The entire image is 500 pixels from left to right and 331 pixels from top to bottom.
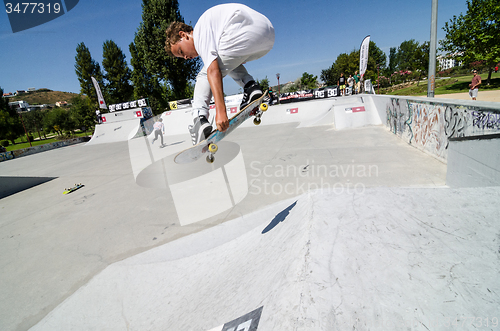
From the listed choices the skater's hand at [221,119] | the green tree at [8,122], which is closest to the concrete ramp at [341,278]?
the skater's hand at [221,119]

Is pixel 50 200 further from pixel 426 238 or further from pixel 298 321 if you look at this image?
pixel 426 238

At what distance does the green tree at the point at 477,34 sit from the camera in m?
19.8

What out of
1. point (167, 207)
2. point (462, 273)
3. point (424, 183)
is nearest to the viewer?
point (462, 273)

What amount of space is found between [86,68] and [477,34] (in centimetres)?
5669

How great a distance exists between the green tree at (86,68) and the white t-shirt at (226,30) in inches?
2056

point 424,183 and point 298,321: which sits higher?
point 298,321

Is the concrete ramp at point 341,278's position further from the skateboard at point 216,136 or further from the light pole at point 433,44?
the light pole at point 433,44

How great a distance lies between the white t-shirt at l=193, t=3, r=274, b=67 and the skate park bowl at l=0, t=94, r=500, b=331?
1.87 m

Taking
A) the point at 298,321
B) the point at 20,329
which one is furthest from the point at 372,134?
the point at 20,329

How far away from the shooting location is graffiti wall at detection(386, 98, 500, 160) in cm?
409

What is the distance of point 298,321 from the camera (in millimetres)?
1228

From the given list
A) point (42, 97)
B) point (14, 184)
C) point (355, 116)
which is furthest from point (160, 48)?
point (42, 97)

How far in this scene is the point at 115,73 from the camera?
44.2 meters

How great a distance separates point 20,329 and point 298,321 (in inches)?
133
